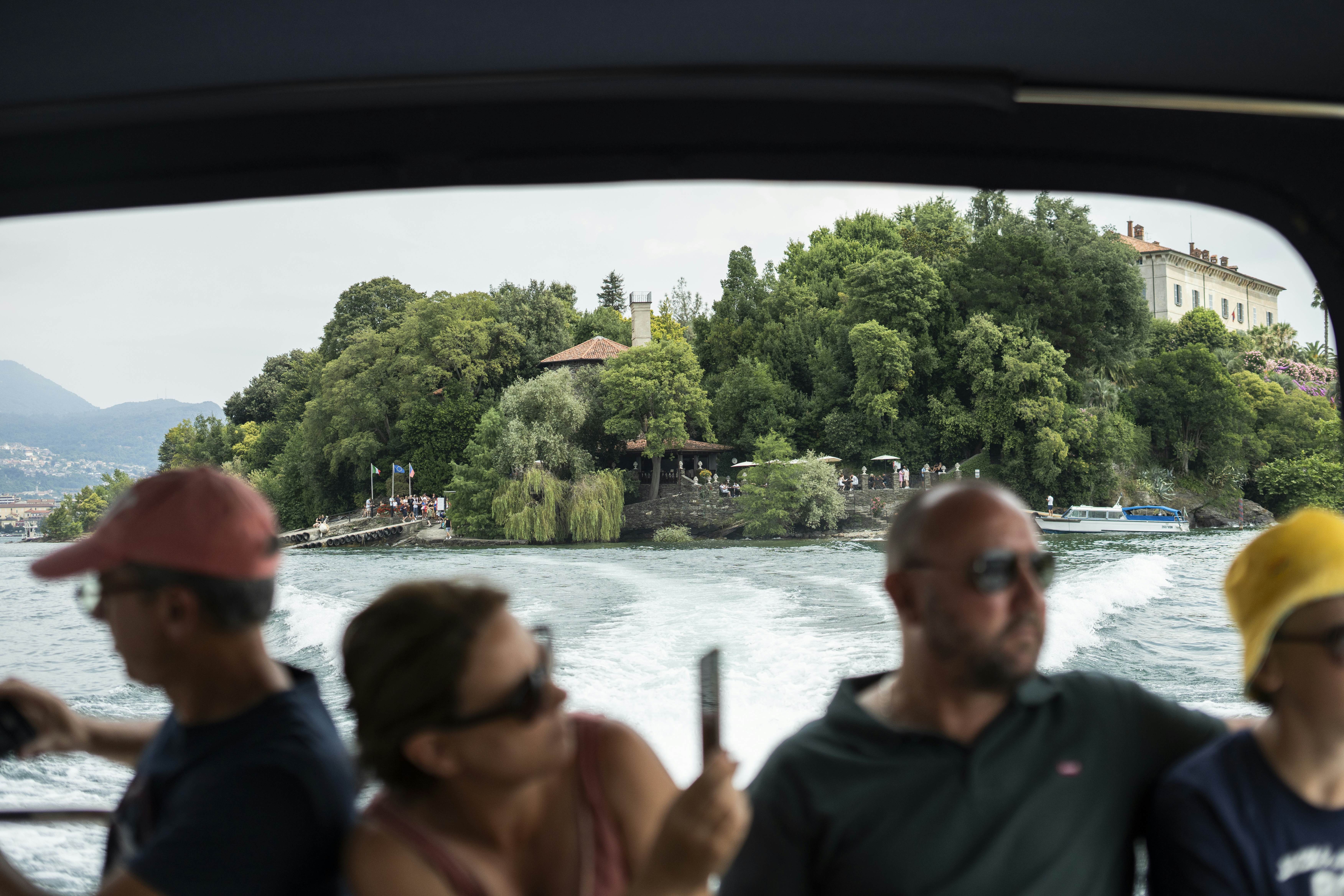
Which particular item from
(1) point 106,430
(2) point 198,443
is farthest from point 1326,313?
(2) point 198,443

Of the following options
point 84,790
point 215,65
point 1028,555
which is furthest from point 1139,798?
point 84,790

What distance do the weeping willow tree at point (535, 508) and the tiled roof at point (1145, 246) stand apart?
53.9 ft

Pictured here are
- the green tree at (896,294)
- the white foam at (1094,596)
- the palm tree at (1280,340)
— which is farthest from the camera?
the palm tree at (1280,340)

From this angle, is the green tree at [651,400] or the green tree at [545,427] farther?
the green tree at [651,400]

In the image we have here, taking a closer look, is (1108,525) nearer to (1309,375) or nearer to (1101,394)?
(1101,394)

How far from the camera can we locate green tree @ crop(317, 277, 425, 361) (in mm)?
29672

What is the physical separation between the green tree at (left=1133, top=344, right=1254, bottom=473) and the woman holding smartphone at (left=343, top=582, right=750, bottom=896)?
72.7 feet

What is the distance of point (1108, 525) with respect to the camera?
762 inches

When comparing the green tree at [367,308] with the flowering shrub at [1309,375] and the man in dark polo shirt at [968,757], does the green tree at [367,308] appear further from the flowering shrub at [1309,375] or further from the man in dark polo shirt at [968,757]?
the man in dark polo shirt at [968,757]

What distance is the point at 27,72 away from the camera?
2.95ft

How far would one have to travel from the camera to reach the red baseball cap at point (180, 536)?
2.51 feet

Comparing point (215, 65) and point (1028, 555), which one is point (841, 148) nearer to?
point (1028, 555)

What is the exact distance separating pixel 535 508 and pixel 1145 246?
18838mm

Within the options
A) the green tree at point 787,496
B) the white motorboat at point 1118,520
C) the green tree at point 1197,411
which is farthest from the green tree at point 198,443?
the green tree at point 1197,411
